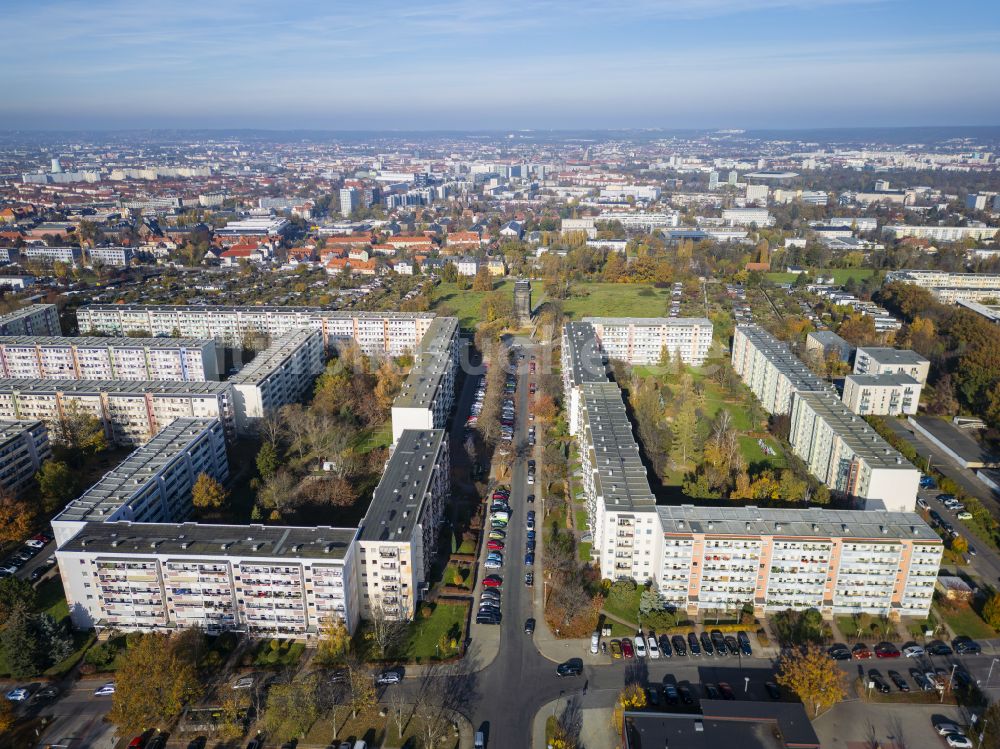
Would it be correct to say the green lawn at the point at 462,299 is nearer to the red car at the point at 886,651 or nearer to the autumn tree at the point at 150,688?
the red car at the point at 886,651

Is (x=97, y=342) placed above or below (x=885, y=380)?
above

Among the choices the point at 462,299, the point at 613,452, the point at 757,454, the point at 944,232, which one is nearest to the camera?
the point at 613,452

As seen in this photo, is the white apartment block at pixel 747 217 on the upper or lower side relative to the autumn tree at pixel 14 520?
upper

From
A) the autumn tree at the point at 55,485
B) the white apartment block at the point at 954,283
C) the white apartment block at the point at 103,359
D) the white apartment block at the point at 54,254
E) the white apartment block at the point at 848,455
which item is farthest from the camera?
the white apartment block at the point at 54,254

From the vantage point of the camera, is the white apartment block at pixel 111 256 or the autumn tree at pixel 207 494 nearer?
the autumn tree at pixel 207 494

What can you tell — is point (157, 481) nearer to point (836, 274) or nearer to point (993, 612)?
point (993, 612)

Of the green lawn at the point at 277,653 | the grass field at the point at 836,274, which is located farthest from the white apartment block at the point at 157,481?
the grass field at the point at 836,274

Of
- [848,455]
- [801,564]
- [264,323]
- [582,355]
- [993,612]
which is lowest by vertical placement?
[993,612]


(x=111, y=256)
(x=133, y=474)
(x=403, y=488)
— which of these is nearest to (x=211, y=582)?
(x=403, y=488)
